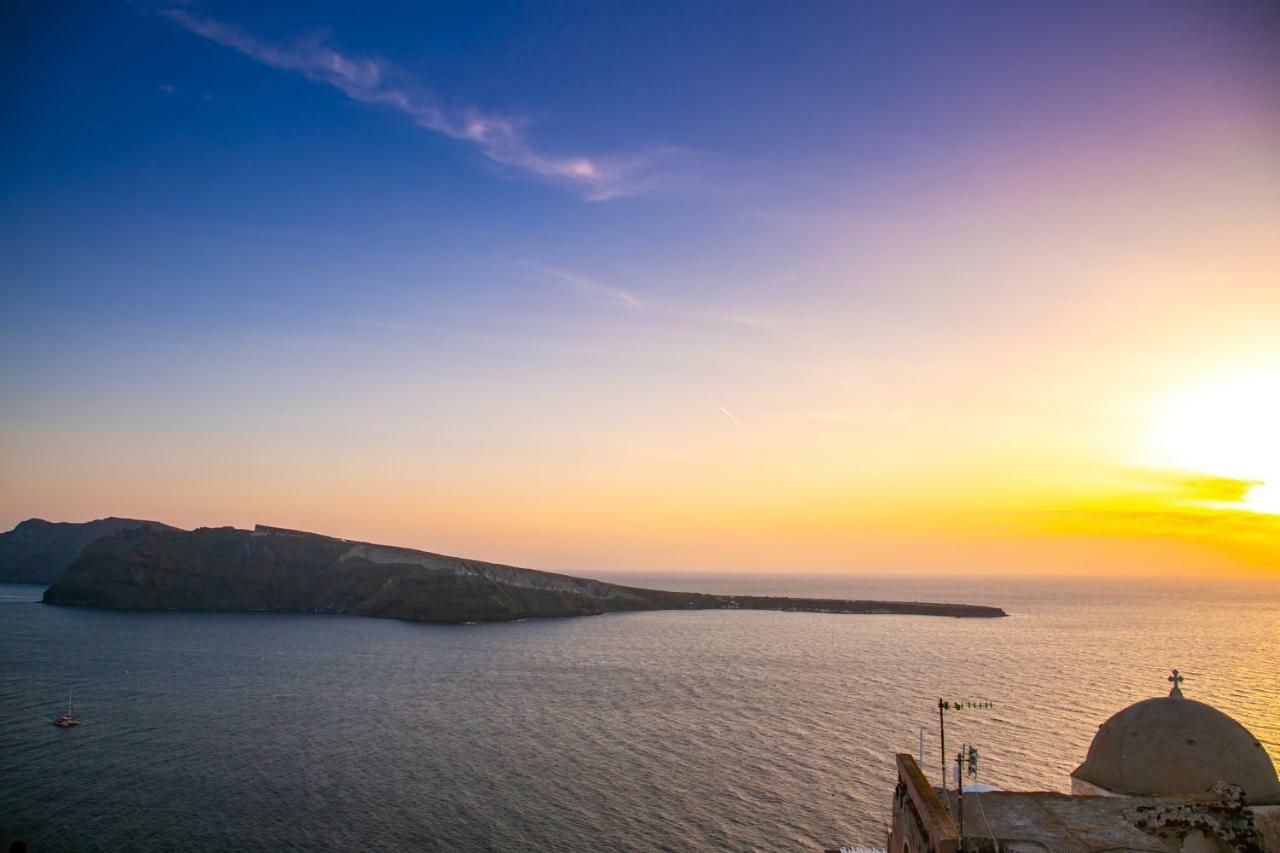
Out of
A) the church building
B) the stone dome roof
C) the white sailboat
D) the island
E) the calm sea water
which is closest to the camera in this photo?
the church building

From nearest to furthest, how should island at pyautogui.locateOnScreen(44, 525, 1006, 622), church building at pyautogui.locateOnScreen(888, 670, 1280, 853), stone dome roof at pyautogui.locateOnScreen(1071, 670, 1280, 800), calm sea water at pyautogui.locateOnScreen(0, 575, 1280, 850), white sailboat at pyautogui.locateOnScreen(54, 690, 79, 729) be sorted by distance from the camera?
1. church building at pyautogui.locateOnScreen(888, 670, 1280, 853)
2. stone dome roof at pyautogui.locateOnScreen(1071, 670, 1280, 800)
3. calm sea water at pyautogui.locateOnScreen(0, 575, 1280, 850)
4. white sailboat at pyautogui.locateOnScreen(54, 690, 79, 729)
5. island at pyautogui.locateOnScreen(44, 525, 1006, 622)

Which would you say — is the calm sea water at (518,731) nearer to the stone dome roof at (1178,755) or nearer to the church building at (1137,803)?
the stone dome roof at (1178,755)

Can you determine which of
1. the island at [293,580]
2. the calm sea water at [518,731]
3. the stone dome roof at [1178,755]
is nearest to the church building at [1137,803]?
the stone dome roof at [1178,755]

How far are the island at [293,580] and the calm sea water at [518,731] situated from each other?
4186 centimetres

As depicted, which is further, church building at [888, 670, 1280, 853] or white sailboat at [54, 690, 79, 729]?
white sailboat at [54, 690, 79, 729]

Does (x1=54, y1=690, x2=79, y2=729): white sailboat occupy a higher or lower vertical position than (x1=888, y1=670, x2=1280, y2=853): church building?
lower

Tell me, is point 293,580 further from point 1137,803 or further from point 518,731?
point 1137,803

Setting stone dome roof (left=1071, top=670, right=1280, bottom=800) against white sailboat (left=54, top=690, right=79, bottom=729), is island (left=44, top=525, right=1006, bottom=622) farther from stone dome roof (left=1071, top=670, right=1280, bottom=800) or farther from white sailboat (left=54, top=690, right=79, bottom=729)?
stone dome roof (left=1071, top=670, right=1280, bottom=800)

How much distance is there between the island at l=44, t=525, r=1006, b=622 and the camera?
6777 inches

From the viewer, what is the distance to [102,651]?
106 metres

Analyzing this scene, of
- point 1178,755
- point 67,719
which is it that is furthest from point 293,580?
point 1178,755

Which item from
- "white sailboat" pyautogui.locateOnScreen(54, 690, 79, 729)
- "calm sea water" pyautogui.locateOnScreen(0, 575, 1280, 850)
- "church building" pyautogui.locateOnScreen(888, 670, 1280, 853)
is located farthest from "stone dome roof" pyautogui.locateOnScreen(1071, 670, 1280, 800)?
"white sailboat" pyautogui.locateOnScreen(54, 690, 79, 729)

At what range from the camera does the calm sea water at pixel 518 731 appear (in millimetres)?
42969

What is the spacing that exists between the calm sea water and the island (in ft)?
137
